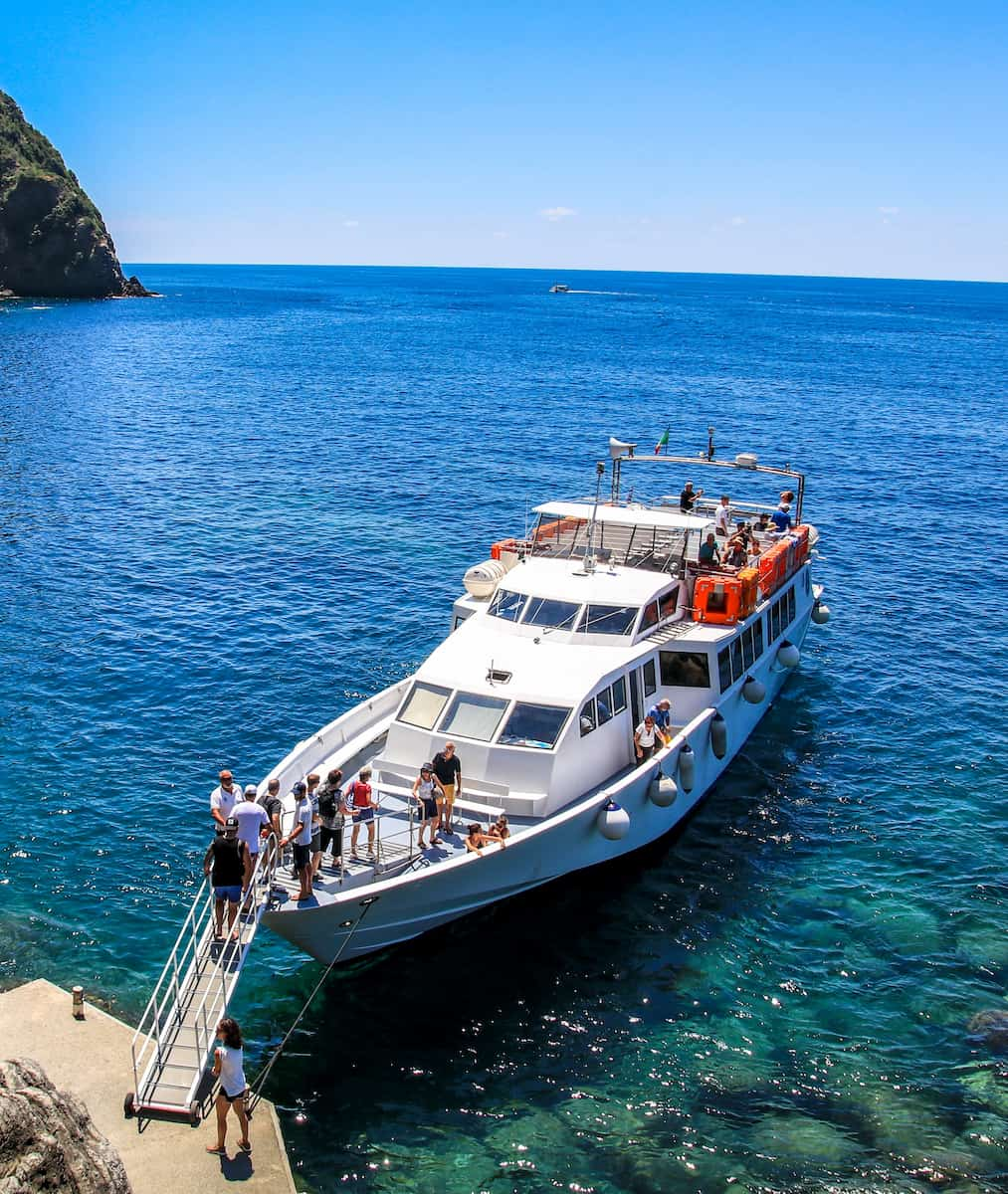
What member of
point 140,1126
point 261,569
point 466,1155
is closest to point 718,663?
point 466,1155

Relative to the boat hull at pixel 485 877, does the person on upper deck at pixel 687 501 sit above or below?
above

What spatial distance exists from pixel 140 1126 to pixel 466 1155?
13.8 feet

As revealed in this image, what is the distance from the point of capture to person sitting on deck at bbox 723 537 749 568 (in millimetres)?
25625

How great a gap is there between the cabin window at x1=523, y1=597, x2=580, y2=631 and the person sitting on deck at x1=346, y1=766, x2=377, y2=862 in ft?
17.9

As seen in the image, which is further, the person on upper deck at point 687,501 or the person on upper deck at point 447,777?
the person on upper deck at point 687,501

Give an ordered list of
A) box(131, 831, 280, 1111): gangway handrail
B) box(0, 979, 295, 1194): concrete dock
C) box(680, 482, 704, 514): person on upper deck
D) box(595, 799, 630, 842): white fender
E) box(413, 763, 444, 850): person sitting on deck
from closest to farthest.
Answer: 1. box(0, 979, 295, 1194): concrete dock
2. box(131, 831, 280, 1111): gangway handrail
3. box(413, 763, 444, 850): person sitting on deck
4. box(595, 799, 630, 842): white fender
5. box(680, 482, 704, 514): person on upper deck

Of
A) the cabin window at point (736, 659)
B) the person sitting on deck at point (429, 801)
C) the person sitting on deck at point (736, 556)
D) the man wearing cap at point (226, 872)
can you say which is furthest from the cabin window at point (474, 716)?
the person sitting on deck at point (736, 556)

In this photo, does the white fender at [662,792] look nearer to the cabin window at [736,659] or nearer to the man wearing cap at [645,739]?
the man wearing cap at [645,739]

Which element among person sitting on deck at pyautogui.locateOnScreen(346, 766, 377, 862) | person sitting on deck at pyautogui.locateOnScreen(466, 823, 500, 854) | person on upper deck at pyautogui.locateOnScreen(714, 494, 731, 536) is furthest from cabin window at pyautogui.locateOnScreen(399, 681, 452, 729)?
person on upper deck at pyautogui.locateOnScreen(714, 494, 731, 536)

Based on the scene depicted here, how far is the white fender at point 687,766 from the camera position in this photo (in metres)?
21.1

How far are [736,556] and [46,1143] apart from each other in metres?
19.8

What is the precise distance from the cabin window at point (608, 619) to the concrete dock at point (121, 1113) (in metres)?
11.0

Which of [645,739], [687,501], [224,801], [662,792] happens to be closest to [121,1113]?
[224,801]

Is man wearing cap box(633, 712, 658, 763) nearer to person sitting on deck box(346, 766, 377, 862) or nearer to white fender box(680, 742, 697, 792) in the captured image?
white fender box(680, 742, 697, 792)
